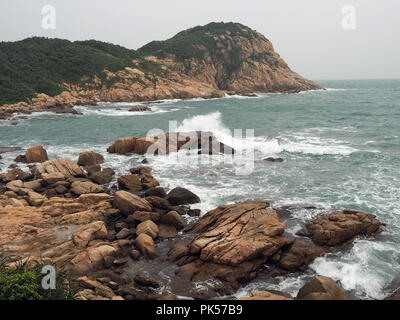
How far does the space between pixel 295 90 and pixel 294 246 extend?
101m

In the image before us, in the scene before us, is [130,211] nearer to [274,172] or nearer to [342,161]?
[274,172]

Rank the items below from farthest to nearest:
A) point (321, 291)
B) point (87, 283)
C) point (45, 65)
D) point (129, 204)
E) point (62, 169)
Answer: point (45, 65), point (62, 169), point (129, 204), point (87, 283), point (321, 291)

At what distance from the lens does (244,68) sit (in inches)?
4141

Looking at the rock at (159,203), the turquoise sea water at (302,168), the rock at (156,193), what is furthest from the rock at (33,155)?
the rock at (159,203)

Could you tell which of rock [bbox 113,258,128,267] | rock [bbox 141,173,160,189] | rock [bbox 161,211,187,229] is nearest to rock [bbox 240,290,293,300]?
rock [bbox 113,258,128,267]

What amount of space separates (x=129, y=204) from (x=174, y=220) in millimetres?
2386

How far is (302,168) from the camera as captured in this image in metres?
20.0

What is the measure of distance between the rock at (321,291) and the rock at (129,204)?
26.5 ft

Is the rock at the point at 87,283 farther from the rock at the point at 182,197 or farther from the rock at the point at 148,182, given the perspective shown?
the rock at the point at 148,182

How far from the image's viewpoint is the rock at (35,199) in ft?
45.5

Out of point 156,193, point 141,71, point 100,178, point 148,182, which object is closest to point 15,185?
point 100,178

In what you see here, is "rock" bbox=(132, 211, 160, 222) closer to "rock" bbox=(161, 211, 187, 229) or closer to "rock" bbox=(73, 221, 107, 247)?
"rock" bbox=(161, 211, 187, 229)

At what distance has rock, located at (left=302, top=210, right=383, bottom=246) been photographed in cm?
1077

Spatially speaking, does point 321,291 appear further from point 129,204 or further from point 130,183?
point 130,183
